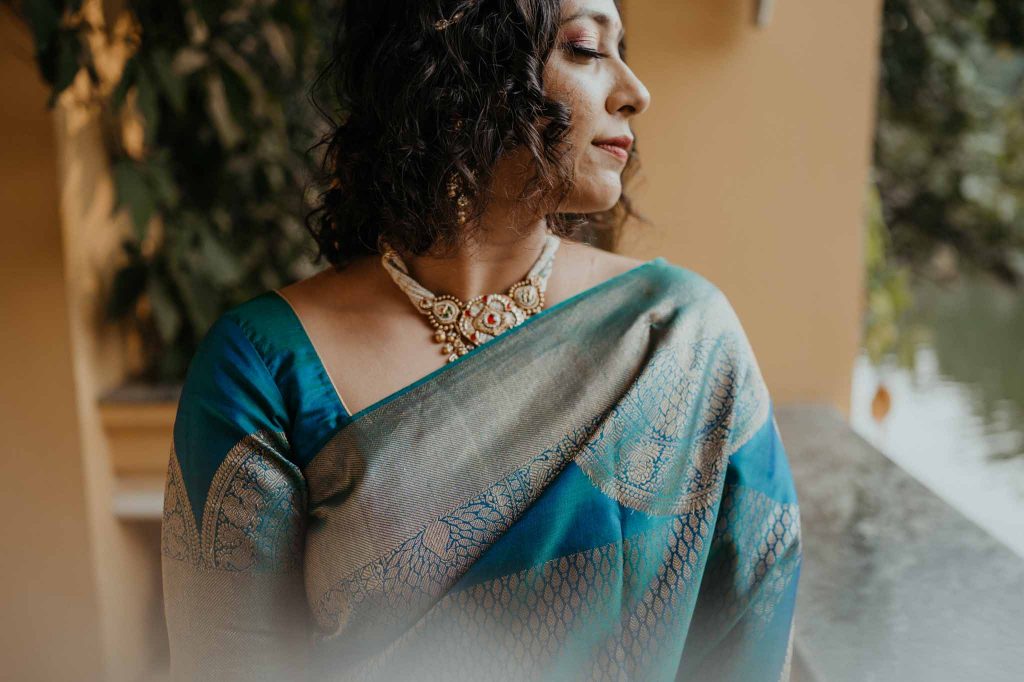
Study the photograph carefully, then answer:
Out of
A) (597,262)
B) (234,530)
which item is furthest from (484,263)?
(234,530)

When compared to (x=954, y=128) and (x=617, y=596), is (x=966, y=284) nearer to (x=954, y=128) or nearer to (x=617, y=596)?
(x=954, y=128)

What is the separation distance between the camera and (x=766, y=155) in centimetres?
167

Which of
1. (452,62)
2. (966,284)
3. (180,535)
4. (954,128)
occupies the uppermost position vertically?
(452,62)

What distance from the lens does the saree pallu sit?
905 mm

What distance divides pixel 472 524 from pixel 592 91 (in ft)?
1.54

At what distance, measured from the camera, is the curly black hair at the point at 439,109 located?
904mm

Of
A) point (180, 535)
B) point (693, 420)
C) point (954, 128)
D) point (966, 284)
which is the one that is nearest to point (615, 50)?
point (693, 420)

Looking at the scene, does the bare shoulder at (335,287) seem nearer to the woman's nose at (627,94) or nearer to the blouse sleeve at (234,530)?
the blouse sleeve at (234,530)

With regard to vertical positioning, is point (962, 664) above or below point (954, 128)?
below

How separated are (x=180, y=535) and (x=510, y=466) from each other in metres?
A: 0.35

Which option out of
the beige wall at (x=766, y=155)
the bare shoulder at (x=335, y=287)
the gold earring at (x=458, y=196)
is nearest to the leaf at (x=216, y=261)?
the beige wall at (x=766, y=155)

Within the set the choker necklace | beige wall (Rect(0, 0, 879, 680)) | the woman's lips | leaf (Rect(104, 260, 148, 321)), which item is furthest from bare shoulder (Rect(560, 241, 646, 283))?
leaf (Rect(104, 260, 148, 321))

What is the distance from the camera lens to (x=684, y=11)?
1.63 m

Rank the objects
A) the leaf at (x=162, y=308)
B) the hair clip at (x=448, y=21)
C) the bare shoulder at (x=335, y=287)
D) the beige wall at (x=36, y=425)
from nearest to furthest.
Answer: the hair clip at (x=448, y=21) → the bare shoulder at (x=335, y=287) → the beige wall at (x=36, y=425) → the leaf at (x=162, y=308)
